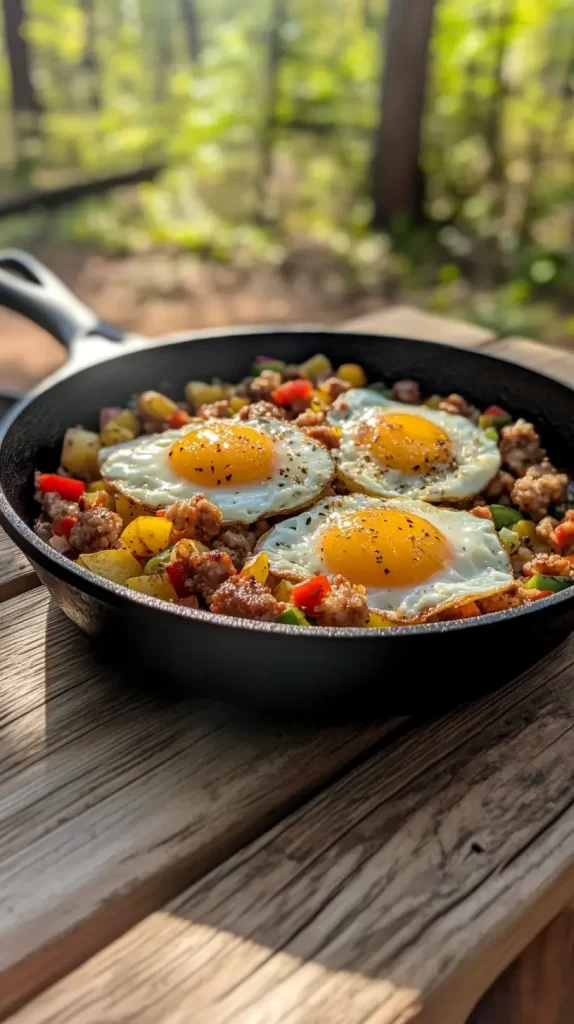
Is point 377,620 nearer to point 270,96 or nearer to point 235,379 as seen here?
point 235,379

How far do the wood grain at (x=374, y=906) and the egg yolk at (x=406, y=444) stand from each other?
0.93 meters

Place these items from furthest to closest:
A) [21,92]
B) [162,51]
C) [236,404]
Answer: [162,51] < [21,92] < [236,404]

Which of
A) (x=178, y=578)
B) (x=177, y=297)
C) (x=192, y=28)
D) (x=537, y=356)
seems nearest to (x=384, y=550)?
(x=178, y=578)

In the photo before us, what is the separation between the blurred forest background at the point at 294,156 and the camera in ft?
26.3

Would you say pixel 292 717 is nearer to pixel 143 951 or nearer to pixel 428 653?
pixel 428 653

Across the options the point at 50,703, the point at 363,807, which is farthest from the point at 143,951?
the point at 50,703

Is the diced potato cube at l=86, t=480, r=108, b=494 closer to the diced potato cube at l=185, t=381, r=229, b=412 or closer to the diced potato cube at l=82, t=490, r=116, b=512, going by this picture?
the diced potato cube at l=82, t=490, r=116, b=512

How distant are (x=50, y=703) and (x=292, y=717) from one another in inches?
19.7

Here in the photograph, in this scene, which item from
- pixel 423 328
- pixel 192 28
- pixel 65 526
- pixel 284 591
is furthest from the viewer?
pixel 192 28

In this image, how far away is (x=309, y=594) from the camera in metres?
1.83

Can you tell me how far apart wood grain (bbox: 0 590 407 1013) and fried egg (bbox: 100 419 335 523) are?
52 centimetres

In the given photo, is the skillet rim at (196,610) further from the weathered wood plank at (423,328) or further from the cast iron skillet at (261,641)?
the weathered wood plank at (423,328)

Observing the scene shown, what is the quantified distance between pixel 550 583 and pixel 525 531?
→ 35 cm

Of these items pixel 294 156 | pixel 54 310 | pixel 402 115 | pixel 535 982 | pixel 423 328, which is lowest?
pixel 535 982
